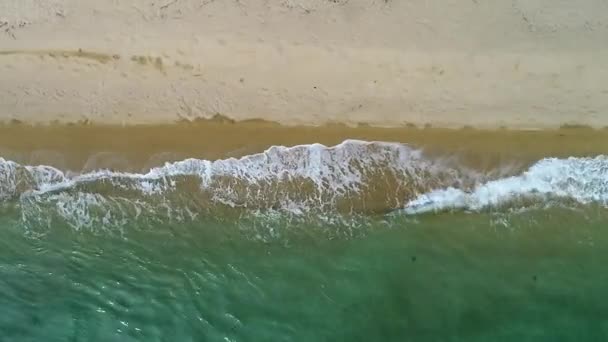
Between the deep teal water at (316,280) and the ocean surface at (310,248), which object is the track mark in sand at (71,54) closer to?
the ocean surface at (310,248)

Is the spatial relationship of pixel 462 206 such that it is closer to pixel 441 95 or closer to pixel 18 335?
pixel 441 95

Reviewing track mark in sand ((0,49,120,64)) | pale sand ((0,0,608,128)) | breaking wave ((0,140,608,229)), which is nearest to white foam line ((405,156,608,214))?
breaking wave ((0,140,608,229))

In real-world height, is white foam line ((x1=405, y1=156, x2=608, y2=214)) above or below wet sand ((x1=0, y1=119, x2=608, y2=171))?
below

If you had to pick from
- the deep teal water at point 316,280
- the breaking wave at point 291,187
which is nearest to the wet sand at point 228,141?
the breaking wave at point 291,187

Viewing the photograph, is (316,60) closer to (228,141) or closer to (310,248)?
(228,141)

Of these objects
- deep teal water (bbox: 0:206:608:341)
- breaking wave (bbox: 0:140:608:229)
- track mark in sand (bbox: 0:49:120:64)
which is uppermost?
track mark in sand (bbox: 0:49:120:64)

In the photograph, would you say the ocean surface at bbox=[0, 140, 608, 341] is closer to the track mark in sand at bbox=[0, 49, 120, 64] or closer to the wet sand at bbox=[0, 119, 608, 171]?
the wet sand at bbox=[0, 119, 608, 171]

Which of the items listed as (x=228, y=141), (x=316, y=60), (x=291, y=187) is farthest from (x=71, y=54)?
(x=291, y=187)
